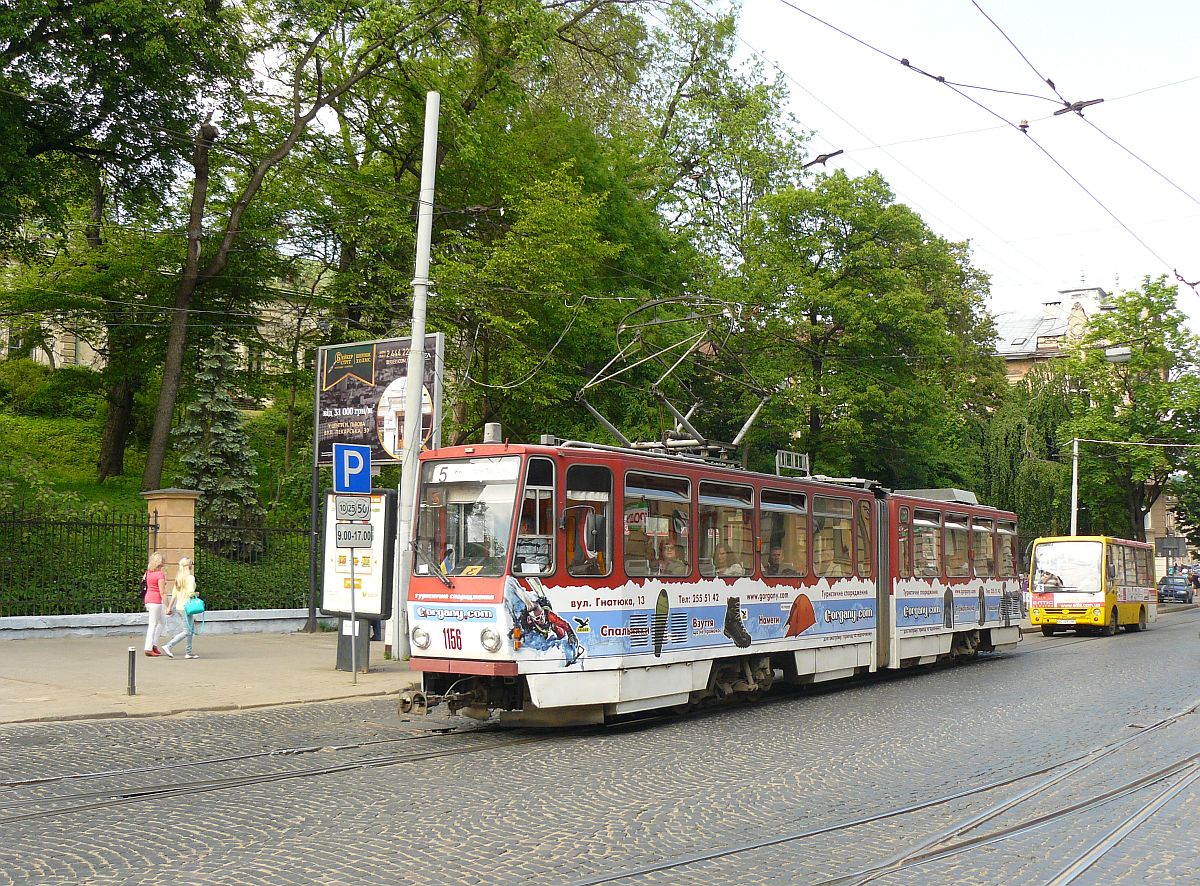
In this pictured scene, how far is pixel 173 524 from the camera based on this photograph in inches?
878

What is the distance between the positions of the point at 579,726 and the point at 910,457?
91.0 feet

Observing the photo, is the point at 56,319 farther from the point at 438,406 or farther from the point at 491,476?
the point at 491,476

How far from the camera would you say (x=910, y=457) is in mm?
38594

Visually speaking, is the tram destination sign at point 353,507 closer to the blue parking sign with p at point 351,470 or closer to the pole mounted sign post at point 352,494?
the pole mounted sign post at point 352,494

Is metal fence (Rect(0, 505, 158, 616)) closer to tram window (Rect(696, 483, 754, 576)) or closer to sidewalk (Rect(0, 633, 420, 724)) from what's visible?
sidewalk (Rect(0, 633, 420, 724))

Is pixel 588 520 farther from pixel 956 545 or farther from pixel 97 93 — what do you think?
pixel 97 93

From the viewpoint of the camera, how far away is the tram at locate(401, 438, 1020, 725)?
1172cm

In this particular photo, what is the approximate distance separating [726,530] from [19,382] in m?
34.0

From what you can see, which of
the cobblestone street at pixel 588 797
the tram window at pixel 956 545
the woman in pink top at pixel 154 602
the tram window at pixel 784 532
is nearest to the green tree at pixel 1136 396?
the tram window at pixel 956 545

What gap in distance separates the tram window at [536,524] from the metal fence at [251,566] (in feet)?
43.6

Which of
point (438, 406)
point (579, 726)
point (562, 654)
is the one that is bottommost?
point (579, 726)

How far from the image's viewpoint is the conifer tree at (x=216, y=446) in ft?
97.1

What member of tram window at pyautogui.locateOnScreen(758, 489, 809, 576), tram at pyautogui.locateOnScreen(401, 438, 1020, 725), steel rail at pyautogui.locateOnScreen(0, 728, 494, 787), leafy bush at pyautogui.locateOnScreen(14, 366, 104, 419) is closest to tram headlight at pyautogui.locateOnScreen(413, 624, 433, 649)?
tram at pyautogui.locateOnScreen(401, 438, 1020, 725)

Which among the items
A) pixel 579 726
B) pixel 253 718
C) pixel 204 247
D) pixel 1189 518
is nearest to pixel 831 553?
pixel 579 726
